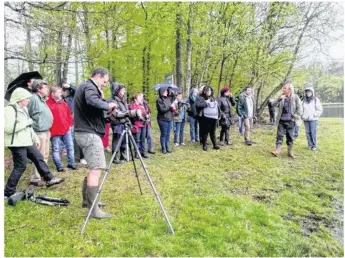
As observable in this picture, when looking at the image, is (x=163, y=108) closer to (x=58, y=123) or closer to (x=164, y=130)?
(x=164, y=130)

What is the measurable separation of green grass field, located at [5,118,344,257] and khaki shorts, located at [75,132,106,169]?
2.65ft

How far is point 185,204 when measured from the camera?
4898mm

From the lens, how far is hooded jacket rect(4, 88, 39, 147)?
4.73m

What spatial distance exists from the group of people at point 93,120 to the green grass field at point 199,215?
18.3 inches

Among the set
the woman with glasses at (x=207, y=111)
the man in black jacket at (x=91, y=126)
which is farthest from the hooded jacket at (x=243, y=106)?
the man in black jacket at (x=91, y=126)

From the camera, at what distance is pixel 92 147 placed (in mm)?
4090

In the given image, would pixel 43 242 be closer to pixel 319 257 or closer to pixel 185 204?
pixel 185 204

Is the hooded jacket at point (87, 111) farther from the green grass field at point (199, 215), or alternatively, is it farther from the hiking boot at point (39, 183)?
the hiking boot at point (39, 183)

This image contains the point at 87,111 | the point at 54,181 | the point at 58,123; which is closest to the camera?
the point at 87,111

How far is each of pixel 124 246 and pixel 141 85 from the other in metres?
14.2

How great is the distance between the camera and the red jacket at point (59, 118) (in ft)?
21.1

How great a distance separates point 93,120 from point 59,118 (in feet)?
8.78

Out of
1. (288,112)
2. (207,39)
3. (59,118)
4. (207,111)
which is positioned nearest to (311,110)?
(288,112)

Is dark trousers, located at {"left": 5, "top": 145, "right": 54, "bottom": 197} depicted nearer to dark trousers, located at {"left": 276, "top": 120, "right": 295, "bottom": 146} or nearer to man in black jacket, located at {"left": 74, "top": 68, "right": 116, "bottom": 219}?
man in black jacket, located at {"left": 74, "top": 68, "right": 116, "bottom": 219}
